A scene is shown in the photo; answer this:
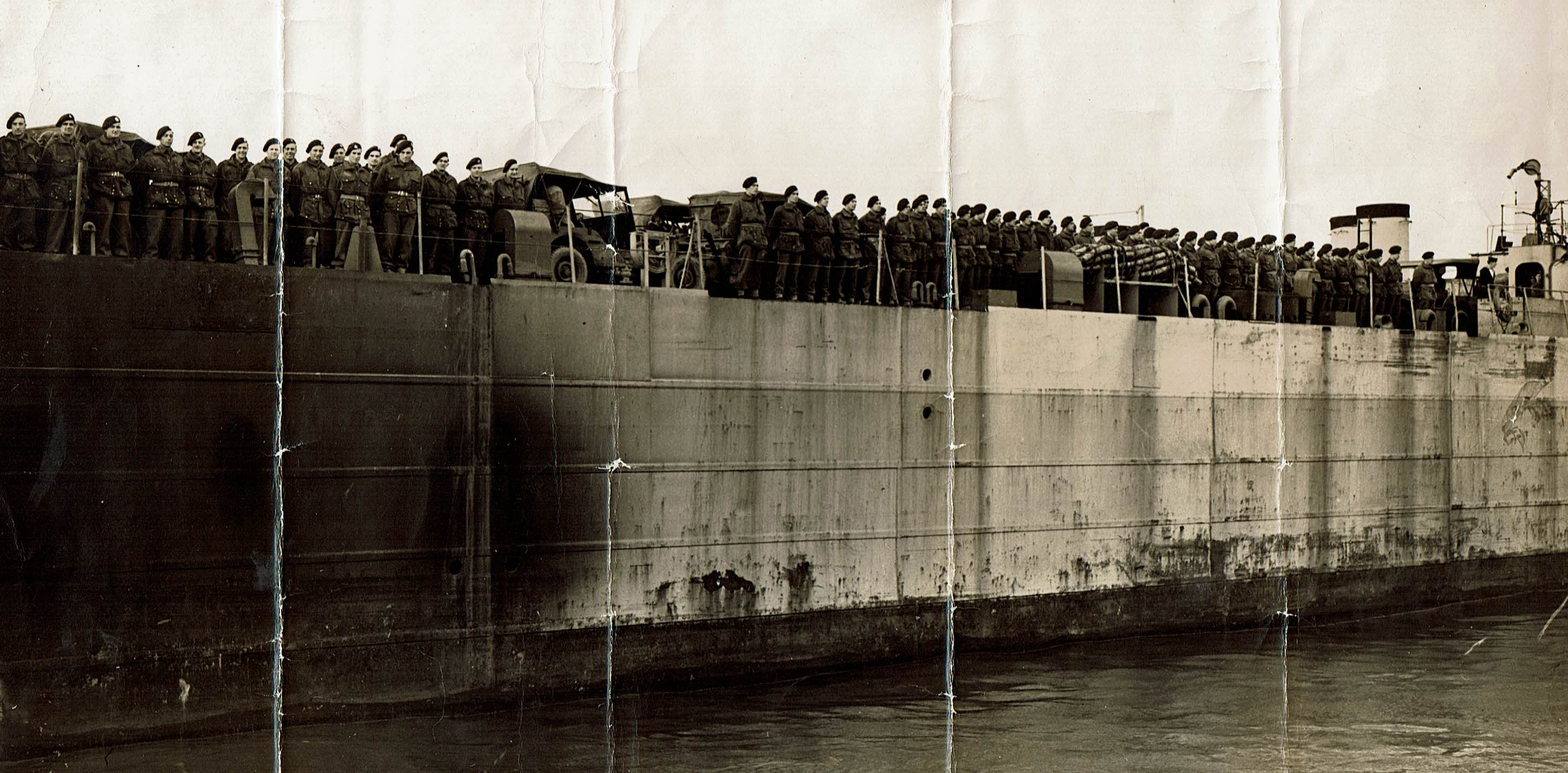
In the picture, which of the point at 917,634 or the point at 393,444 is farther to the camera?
the point at 917,634

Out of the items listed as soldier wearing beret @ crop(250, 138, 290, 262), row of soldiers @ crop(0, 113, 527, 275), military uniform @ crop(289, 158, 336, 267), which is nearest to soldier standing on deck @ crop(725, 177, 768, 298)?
row of soldiers @ crop(0, 113, 527, 275)

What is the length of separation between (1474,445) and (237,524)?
1819 centimetres

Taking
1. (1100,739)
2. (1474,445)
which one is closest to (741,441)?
(1100,739)

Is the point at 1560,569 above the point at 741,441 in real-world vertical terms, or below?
below

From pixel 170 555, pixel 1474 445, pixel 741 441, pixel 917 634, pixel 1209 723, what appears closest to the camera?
pixel 170 555

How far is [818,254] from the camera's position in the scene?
15.6 metres

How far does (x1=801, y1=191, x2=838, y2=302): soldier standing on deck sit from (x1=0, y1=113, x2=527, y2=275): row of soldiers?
3.32 meters

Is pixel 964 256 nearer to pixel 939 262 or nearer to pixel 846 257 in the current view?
pixel 939 262

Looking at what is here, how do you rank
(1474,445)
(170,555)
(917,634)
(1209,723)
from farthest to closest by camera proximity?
1. (1474,445)
2. (917,634)
3. (1209,723)
4. (170,555)

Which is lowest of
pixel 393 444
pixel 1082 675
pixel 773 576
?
pixel 1082 675

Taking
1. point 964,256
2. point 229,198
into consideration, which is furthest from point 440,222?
point 964,256

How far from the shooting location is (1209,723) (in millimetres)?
12391

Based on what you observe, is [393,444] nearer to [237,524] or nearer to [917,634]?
[237,524]

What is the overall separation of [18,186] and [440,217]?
11.5 feet
